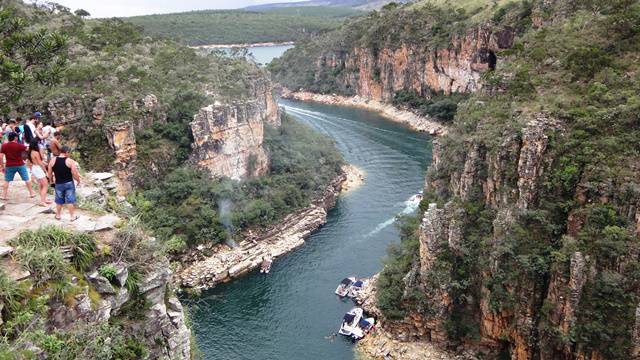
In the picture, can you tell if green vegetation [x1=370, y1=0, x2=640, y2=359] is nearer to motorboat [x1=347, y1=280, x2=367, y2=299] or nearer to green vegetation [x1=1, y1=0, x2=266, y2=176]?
motorboat [x1=347, y1=280, x2=367, y2=299]

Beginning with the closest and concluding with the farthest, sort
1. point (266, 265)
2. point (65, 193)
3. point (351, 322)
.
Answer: point (65, 193) < point (351, 322) < point (266, 265)

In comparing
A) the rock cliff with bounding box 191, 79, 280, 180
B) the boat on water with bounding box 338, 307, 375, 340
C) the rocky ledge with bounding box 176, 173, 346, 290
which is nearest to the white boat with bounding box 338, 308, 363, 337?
the boat on water with bounding box 338, 307, 375, 340

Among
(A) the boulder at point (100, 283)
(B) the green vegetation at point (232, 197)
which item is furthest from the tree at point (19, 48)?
(B) the green vegetation at point (232, 197)

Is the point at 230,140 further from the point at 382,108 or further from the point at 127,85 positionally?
the point at 382,108

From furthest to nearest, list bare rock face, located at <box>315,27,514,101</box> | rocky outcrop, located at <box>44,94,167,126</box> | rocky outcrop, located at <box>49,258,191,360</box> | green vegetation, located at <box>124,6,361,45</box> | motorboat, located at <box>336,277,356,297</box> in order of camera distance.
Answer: green vegetation, located at <box>124,6,361,45</box>
bare rock face, located at <box>315,27,514,101</box>
rocky outcrop, located at <box>44,94,167,126</box>
motorboat, located at <box>336,277,356,297</box>
rocky outcrop, located at <box>49,258,191,360</box>

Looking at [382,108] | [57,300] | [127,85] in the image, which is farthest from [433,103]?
[57,300]

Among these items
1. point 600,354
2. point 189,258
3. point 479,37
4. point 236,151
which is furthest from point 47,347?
point 479,37
